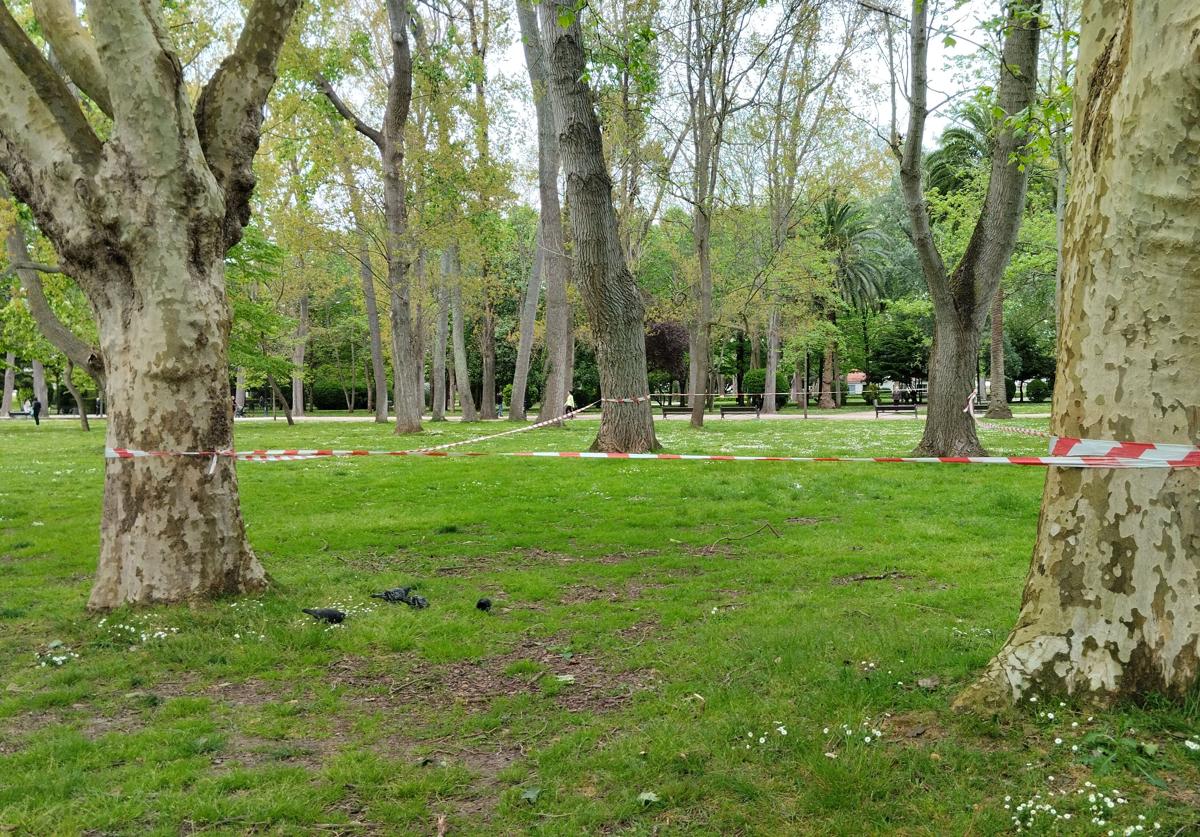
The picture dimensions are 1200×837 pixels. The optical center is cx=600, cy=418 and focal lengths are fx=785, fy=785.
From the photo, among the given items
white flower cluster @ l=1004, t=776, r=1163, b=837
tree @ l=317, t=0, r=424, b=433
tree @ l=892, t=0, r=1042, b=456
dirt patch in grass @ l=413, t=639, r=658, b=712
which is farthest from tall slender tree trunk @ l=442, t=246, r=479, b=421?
white flower cluster @ l=1004, t=776, r=1163, b=837

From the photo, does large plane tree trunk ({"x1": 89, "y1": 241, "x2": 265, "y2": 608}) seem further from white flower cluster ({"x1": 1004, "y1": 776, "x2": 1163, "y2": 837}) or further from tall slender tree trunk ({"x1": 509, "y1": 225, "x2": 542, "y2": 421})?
→ tall slender tree trunk ({"x1": 509, "y1": 225, "x2": 542, "y2": 421})

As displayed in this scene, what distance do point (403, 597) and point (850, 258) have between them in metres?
42.8

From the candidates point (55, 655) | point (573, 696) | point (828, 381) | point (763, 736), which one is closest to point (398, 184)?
point (55, 655)

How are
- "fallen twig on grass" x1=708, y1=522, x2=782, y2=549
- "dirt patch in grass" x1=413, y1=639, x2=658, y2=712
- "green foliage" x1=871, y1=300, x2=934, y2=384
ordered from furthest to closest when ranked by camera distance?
"green foliage" x1=871, y1=300, x2=934, y2=384, "fallen twig on grass" x1=708, y1=522, x2=782, y2=549, "dirt patch in grass" x1=413, y1=639, x2=658, y2=712

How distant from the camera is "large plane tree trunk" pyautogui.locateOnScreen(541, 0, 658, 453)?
1191 cm

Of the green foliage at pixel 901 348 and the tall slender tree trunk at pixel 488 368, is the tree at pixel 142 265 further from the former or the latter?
the green foliage at pixel 901 348

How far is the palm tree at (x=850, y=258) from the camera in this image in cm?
4231

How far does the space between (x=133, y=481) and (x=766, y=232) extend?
3120 cm

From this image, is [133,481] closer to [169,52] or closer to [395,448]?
[169,52]

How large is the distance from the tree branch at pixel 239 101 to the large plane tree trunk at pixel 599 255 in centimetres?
673

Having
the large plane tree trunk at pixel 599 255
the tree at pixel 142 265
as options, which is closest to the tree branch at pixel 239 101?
the tree at pixel 142 265

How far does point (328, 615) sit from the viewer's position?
5.20 metres

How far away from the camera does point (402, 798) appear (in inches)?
120

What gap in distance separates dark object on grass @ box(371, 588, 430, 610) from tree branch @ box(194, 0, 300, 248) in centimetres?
275
